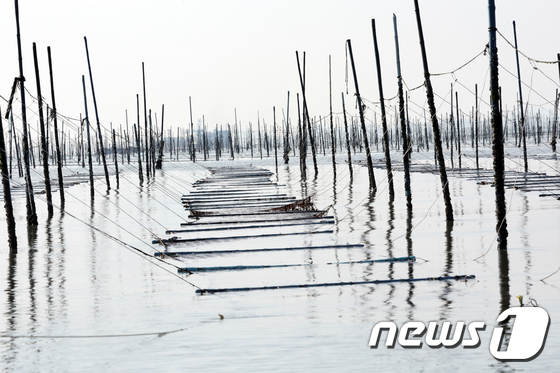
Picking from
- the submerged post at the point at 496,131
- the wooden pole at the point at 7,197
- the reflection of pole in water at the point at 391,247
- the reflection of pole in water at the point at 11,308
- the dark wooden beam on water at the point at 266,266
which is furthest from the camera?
the wooden pole at the point at 7,197

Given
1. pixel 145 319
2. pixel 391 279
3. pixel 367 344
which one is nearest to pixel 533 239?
pixel 391 279

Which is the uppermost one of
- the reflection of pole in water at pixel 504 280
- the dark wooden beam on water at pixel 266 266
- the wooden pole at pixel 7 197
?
the wooden pole at pixel 7 197

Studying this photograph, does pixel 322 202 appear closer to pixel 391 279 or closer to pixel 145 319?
pixel 391 279

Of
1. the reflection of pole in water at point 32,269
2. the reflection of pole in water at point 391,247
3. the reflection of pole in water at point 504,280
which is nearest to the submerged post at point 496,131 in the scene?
the reflection of pole in water at point 504,280

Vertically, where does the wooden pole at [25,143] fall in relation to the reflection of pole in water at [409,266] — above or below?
above

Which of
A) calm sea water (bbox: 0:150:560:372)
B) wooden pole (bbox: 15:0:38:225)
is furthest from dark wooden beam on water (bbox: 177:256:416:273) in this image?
wooden pole (bbox: 15:0:38:225)

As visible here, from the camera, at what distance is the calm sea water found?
6.27 m

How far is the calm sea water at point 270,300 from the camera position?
627 cm

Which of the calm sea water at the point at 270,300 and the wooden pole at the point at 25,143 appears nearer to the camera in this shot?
the calm sea water at the point at 270,300

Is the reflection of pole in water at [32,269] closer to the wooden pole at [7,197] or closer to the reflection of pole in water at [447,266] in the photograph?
the wooden pole at [7,197]

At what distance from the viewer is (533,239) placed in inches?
494

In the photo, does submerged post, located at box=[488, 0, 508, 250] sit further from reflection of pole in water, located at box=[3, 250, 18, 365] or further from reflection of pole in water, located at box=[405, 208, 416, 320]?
reflection of pole in water, located at box=[3, 250, 18, 365]

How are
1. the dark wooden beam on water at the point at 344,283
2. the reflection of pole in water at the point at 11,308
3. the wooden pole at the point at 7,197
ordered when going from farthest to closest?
the wooden pole at the point at 7,197, the dark wooden beam on water at the point at 344,283, the reflection of pole in water at the point at 11,308

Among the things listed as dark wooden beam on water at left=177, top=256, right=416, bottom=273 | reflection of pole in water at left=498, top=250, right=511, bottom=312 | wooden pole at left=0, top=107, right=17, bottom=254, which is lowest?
reflection of pole in water at left=498, top=250, right=511, bottom=312
